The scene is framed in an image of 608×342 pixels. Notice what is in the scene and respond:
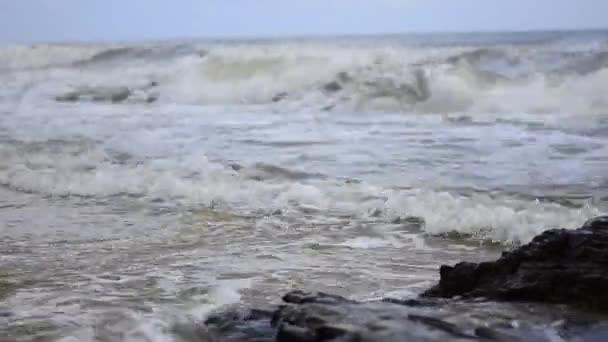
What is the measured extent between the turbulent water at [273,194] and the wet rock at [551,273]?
2.24 ft

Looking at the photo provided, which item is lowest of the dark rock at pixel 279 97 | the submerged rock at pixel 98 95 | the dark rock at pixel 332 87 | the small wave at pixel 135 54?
the dark rock at pixel 279 97

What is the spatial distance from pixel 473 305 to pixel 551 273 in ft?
1.19

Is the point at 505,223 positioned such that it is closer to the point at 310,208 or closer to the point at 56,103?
the point at 310,208

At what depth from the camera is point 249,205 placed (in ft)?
20.7

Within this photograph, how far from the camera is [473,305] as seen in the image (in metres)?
2.97

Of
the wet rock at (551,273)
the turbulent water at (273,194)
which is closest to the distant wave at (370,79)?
the turbulent water at (273,194)

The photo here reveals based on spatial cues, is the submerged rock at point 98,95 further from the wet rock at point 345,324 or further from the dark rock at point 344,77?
the wet rock at point 345,324

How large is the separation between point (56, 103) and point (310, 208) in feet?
44.1

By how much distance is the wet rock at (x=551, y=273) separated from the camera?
9.83 ft

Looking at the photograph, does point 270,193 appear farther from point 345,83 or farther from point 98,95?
point 98,95

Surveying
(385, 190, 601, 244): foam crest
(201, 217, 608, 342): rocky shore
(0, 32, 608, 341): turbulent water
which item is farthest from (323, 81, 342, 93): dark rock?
(201, 217, 608, 342): rocky shore

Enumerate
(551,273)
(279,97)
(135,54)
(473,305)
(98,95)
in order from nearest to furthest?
1. (473,305)
2. (551,273)
3. (279,97)
4. (98,95)
5. (135,54)

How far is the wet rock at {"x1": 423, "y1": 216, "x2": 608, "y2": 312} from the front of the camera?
2996 millimetres

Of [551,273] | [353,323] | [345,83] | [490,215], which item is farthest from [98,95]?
[353,323]
